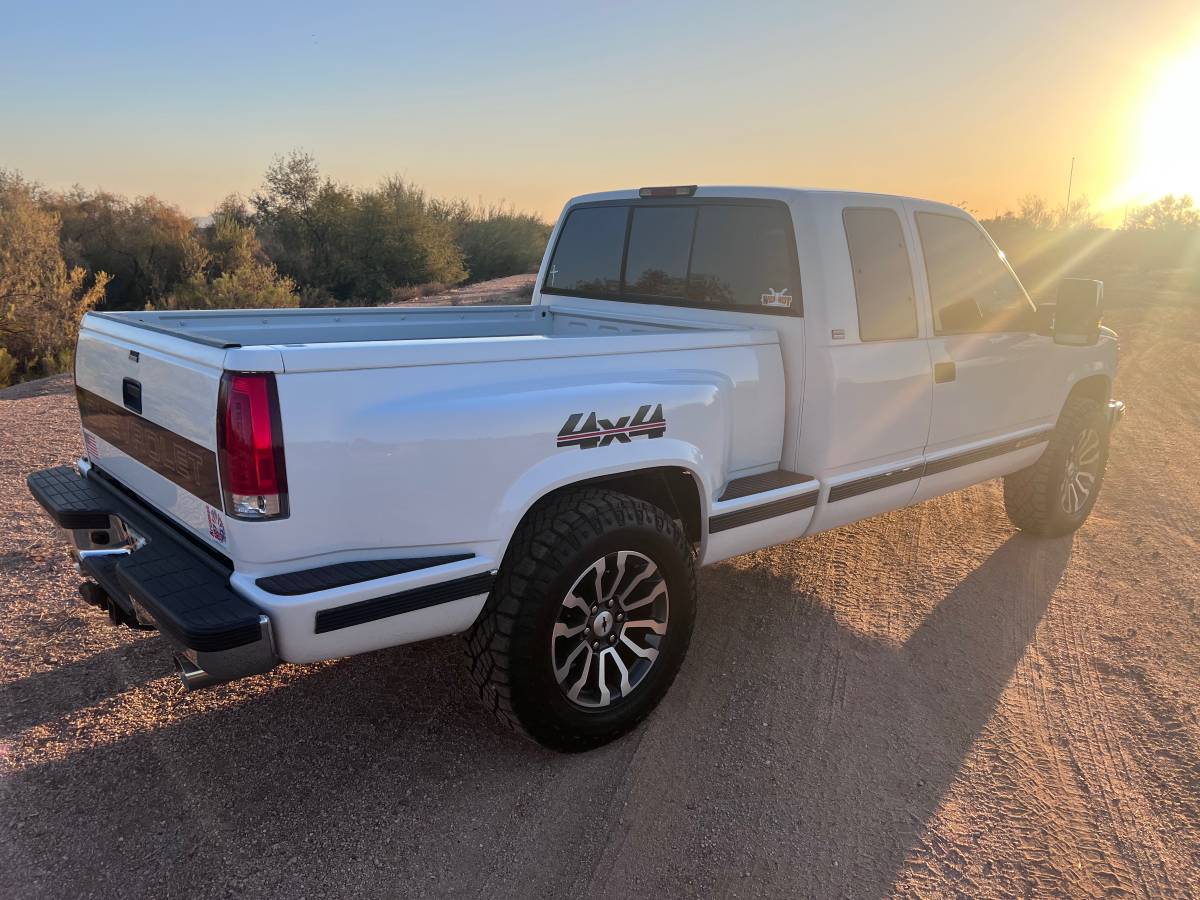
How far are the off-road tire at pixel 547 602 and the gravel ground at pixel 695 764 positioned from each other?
0.69ft

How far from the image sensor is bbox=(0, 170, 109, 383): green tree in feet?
44.2

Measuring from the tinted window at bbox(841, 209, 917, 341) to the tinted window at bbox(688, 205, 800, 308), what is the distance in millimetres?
325

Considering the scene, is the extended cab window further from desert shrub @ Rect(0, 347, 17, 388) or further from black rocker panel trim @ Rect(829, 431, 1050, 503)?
desert shrub @ Rect(0, 347, 17, 388)

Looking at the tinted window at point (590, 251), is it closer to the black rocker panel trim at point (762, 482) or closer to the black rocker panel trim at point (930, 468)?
the black rocker panel trim at point (762, 482)

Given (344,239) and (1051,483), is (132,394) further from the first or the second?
(344,239)

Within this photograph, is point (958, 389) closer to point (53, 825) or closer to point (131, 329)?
point (131, 329)

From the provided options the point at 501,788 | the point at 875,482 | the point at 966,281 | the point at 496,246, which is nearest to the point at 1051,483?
the point at 966,281

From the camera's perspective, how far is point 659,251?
14.8 ft

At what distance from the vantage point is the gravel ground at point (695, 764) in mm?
2725

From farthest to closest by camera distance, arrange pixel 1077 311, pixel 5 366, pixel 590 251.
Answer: pixel 5 366 → pixel 590 251 → pixel 1077 311

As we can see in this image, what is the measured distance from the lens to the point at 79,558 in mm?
3160

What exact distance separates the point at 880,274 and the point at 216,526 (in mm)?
3141

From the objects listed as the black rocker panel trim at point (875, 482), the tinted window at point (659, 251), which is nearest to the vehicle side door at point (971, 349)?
the black rocker panel trim at point (875, 482)

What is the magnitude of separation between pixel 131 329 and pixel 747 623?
302cm
